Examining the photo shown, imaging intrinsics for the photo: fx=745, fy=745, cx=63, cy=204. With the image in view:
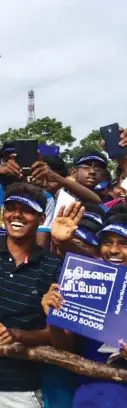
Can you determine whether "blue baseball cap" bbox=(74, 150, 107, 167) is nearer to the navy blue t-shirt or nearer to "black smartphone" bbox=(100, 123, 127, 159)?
"black smartphone" bbox=(100, 123, 127, 159)

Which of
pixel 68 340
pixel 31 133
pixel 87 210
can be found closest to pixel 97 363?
pixel 68 340

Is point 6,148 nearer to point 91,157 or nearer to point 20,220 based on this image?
point 91,157

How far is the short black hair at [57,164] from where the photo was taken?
A: 5504mm

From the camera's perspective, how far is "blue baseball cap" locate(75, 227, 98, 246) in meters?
3.88

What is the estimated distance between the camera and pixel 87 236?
3943mm

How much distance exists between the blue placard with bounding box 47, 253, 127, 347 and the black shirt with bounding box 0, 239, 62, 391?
0.95ft

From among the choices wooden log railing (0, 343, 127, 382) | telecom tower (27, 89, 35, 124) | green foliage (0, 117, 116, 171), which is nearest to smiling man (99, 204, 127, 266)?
wooden log railing (0, 343, 127, 382)

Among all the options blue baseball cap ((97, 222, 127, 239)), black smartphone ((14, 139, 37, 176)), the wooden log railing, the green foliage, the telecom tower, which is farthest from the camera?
the telecom tower

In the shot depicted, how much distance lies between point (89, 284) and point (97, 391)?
1.66 ft

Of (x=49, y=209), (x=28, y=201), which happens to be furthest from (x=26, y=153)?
(x=28, y=201)

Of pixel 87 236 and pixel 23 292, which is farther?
pixel 87 236

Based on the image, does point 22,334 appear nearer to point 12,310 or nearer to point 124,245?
point 12,310

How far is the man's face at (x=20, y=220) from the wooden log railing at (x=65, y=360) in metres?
0.54

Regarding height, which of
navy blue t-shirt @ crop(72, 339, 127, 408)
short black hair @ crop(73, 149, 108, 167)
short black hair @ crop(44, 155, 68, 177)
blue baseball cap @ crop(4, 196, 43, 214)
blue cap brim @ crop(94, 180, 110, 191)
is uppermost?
short black hair @ crop(73, 149, 108, 167)
